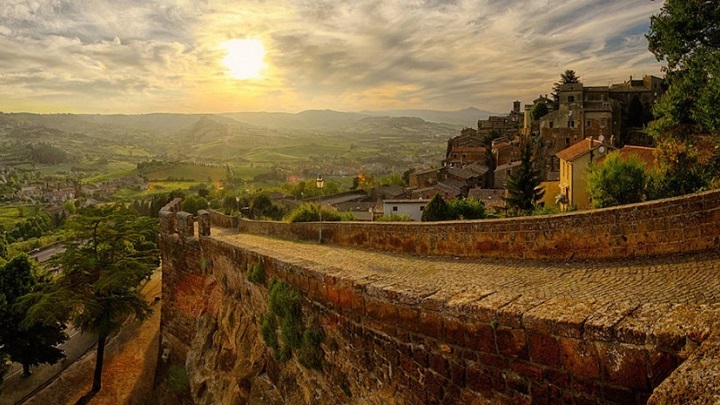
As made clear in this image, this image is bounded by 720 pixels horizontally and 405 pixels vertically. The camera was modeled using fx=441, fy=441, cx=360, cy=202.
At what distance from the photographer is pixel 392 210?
3788 cm

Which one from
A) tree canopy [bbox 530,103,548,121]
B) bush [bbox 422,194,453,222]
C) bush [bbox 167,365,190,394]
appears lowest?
bush [bbox 167,365,190,394]

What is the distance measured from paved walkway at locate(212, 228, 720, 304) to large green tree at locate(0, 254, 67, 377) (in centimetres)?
1702

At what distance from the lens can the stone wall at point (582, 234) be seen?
7129mm

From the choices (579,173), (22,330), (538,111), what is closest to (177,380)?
(22,330)

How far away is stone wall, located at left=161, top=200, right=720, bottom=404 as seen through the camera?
2.64 metres

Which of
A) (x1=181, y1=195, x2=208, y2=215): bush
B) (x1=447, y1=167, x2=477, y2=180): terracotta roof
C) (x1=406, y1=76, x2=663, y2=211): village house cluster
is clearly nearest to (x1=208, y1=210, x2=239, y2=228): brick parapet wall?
(x1=406, y1=76, x2=663, y2=211): village house cluster

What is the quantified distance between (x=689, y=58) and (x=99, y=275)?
22844mm

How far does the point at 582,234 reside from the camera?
27.1 feet

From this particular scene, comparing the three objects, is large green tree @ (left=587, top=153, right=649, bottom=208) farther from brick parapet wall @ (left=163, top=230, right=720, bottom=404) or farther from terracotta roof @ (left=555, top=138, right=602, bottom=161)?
brick parapet wall @ (left=163, top=230, right=720, bottom=404)

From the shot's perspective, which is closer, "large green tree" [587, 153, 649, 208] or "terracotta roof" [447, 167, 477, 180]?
"large green tree" [587, 153, 649, 208]

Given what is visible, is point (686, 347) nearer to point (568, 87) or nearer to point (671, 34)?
point (671, 34)

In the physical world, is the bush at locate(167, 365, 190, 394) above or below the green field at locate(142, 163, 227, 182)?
below

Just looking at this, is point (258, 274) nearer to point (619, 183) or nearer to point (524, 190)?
point (619, 183)

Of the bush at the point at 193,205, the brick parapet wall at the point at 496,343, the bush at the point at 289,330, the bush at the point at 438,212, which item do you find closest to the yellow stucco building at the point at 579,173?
the bush at the point at 438,212
